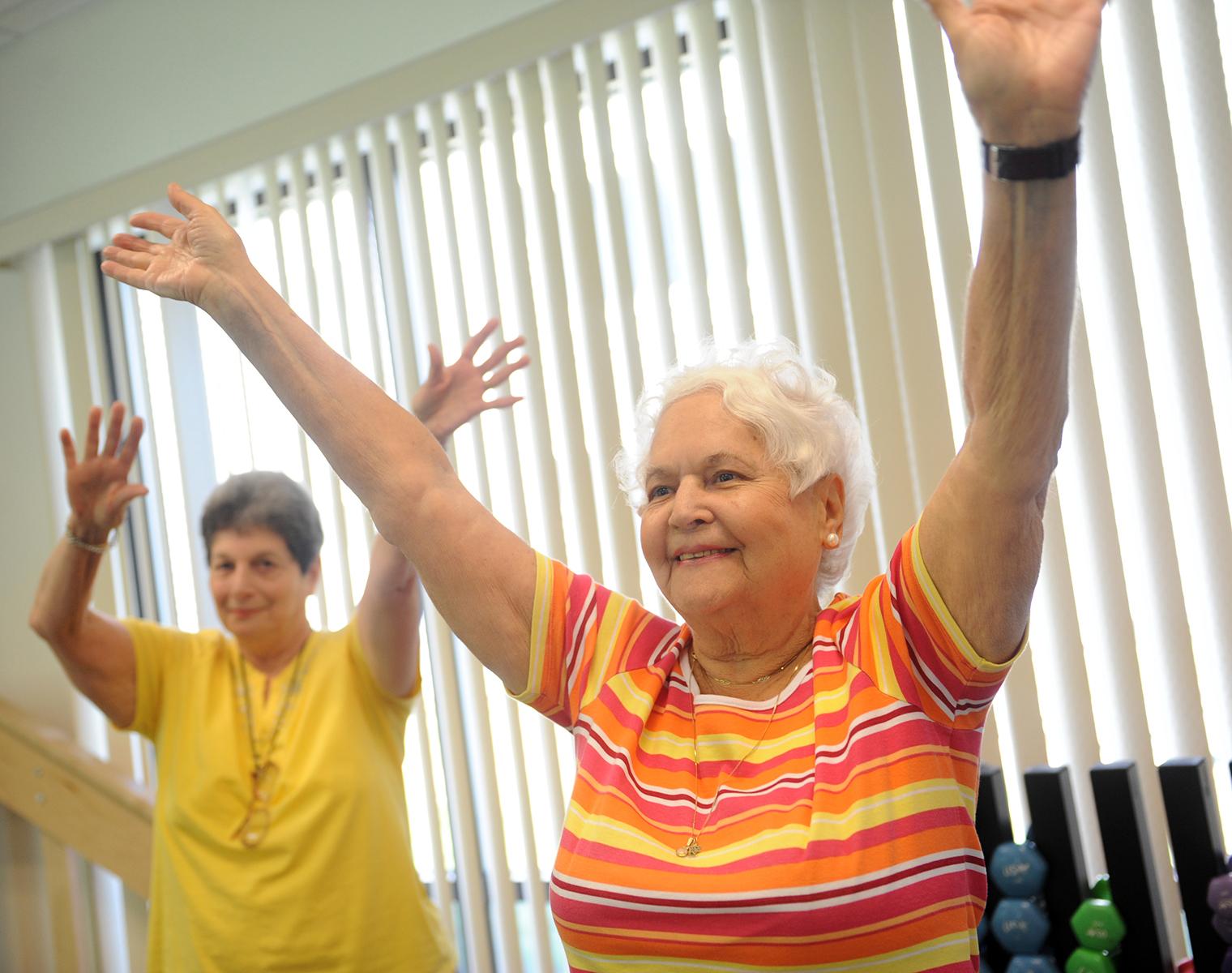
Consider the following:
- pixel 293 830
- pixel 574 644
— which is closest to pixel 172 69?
pixel 293 830

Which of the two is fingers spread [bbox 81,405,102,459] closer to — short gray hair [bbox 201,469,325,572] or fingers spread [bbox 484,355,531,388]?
short gray hair [bbox 201,469,325,572]

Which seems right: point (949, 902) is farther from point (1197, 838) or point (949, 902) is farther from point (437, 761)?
point (437, 761)

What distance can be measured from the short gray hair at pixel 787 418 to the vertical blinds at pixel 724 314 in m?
0.57

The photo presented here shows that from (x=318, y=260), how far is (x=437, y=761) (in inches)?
49.1

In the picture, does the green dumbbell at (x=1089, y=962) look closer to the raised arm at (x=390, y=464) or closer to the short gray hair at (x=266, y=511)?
the raised arm at (x=390, y=464)

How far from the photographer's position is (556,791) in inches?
101

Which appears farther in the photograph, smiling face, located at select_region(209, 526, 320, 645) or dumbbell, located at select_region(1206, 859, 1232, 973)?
smiling face, located at select_region(209, 526, 320, 645)

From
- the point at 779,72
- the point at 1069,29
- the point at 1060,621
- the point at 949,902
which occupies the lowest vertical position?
the point at 949,902

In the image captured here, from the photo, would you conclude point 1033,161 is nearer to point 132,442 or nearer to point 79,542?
point 132,442

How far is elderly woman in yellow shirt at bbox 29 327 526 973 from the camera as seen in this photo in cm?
198

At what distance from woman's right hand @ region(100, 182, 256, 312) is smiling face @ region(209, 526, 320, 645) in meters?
0.89

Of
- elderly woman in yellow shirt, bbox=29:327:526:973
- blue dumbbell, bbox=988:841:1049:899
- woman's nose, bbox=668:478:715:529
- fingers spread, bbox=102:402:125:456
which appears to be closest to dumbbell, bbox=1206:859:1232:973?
blue dumbbell, bbox=988:841:1049:899

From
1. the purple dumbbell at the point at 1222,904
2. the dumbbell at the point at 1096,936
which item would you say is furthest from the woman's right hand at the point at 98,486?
the purple dumbbell at the point at 1222,904


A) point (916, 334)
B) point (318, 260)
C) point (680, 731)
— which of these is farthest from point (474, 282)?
point (680, 731)
